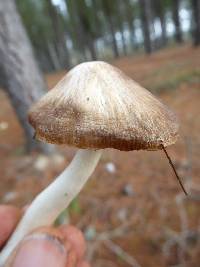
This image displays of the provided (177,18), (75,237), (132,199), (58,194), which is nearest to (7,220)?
(75,237)

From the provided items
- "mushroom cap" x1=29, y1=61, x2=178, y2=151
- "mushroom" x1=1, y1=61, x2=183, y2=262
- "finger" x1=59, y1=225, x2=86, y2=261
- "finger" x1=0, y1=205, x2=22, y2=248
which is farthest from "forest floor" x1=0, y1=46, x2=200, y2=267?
"mushroom cap" x1=29, y1=61, x2=178, y2=151

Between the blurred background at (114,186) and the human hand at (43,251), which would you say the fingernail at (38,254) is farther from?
the blurred background at (114,186)

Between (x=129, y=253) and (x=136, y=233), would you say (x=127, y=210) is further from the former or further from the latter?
(x=129, y=253)

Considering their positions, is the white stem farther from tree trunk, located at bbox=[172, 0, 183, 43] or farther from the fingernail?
tree trunk, located at bbox=[172, 0, 183, 43]

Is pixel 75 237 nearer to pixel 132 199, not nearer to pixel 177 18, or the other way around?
pixel 132 199

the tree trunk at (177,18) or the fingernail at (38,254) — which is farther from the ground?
the fingernail at (38,254)

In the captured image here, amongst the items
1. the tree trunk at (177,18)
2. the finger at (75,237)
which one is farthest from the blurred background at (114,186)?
the tree trunk at (177,18)
